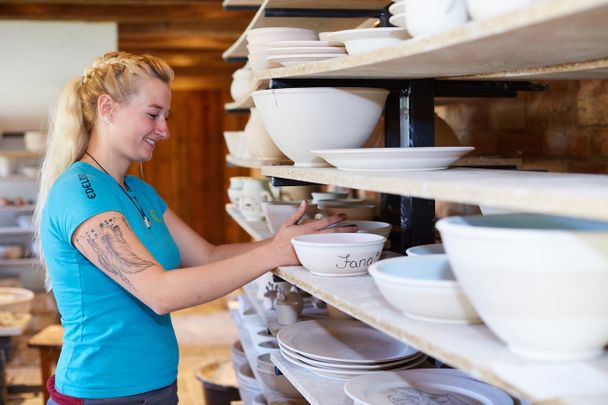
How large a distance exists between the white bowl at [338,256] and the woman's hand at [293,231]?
7cm

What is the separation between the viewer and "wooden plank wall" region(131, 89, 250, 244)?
11562 millimetres

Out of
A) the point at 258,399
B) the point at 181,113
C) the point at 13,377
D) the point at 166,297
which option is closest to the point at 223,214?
the point at 181,113

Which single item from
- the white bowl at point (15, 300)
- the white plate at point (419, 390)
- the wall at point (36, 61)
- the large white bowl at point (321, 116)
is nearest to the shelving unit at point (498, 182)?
the large white bowl at point (321, 116)

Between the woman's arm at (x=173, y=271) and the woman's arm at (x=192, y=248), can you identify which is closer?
the woman's arm at (x=173, y=271)

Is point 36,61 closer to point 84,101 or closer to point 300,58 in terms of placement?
point 84,101

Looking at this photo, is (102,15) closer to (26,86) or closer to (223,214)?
(26,86)

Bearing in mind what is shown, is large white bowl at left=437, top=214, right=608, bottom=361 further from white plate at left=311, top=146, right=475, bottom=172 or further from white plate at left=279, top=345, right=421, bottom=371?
white plate at left=279, top=345, right=421, bottom=371

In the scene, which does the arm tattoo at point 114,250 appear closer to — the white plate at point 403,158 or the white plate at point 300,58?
the white plate at point 300,58

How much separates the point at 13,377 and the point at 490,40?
4954mm

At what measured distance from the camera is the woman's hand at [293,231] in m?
1.82

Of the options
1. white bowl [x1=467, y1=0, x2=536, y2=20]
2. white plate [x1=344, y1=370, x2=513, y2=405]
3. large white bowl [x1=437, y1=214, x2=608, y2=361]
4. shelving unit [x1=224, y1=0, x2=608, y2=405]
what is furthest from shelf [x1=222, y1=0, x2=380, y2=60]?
large white bowl [x1=437, y1=214, x2=608, y2=361]

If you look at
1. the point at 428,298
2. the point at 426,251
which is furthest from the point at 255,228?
the point at 428,298

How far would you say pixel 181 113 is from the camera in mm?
11555

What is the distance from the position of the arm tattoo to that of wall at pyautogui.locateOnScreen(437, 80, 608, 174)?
4.59 ft
